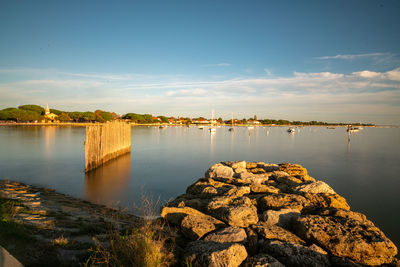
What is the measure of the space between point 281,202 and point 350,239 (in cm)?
245

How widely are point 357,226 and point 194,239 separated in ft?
12.4

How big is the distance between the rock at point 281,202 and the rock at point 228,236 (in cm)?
262

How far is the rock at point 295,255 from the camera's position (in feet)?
14.5

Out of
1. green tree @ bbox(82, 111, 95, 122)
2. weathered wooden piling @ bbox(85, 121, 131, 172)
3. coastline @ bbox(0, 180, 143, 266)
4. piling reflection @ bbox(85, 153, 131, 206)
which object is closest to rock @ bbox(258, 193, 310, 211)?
coastline @ bbox(0, 180, 143, 266)

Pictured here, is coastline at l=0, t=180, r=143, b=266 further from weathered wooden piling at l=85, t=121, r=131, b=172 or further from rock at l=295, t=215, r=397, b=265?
weathered wooden piling at l=85, t=121, r=131, b=172

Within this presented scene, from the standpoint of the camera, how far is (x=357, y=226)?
5590 millimetres

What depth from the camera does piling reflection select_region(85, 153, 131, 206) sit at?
13164 mm

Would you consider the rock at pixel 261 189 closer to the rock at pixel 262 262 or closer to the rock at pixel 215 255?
the rock at pixel 215 255

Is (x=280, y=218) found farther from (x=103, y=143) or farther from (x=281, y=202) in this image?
(x=103, y=143)

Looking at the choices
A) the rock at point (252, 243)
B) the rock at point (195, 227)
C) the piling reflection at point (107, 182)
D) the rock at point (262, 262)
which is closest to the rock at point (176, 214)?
the rock at point (195, 227)

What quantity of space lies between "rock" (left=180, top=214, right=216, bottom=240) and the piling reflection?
792 cm

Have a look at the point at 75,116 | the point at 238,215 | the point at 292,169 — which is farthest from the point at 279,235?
the point at 75,116

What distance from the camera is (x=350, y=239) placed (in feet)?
16.9

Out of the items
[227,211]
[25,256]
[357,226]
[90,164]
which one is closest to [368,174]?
[357,226]
